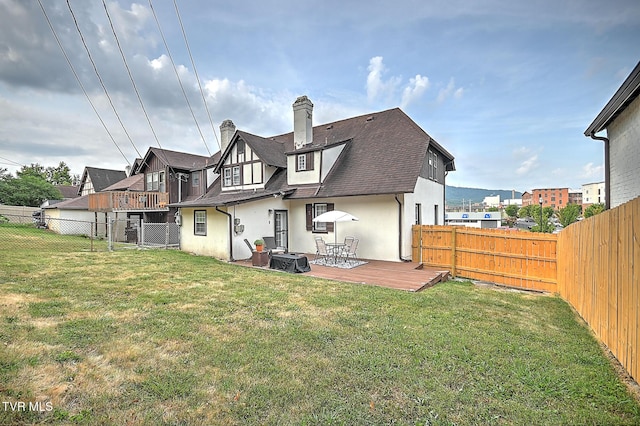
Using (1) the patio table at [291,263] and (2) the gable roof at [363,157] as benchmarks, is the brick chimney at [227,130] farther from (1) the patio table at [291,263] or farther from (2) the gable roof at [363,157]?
(1) the patio table at [291,263]

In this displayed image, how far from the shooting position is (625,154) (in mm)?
5781

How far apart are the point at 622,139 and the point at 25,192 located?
144 ft

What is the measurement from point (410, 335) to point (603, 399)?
215cm

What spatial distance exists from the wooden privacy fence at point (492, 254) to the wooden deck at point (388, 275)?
29.5 inches

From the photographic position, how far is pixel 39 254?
440 inches

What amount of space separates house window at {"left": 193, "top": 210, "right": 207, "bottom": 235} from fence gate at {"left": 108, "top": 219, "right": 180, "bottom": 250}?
2729 millimetres

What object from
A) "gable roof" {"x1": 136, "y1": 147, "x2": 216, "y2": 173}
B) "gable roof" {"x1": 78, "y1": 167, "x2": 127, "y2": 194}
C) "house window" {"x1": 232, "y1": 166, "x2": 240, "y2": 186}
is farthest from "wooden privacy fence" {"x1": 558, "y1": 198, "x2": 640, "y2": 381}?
"gable roof" {"x1": 78, "y1": 167, "x2": 127, "y2": 194}

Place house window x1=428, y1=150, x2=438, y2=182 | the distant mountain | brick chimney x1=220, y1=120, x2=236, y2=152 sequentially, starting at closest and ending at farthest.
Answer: house window x1=428, y1=150, x2=438, y2=182 → brick chimney x1=220, y1=120, x2=236, y2=152 → the distant mountain

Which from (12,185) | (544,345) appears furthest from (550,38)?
(12,185)

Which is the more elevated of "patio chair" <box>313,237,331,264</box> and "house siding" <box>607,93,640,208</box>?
"house siding" <box>607,93,640,208</box>

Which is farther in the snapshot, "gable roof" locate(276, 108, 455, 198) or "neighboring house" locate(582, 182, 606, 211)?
"neighboring house" locate(582, 182, 606, 211)

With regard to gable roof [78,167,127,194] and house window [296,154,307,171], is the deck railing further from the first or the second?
gable roof [78,167,127,194]

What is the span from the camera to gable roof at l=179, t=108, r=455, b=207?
472 inches

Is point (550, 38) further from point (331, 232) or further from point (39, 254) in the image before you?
point (39, 254)
